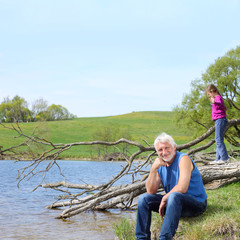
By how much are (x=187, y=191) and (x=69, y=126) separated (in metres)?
75.6

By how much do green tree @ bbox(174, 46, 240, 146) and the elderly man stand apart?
69.7ft

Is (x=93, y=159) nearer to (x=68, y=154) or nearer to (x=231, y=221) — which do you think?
(x=68, y=154)

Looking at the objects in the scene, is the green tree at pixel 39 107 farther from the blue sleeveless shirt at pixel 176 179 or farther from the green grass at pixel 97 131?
the blue sleeveless shirt at pixel 176 179

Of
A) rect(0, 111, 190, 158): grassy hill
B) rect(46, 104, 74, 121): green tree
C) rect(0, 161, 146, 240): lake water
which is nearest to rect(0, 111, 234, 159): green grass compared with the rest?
rect(0, 111, 190, 158): grassy hill

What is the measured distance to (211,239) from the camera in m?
3.96

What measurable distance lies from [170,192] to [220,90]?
23.7 meters

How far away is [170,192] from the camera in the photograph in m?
3.99

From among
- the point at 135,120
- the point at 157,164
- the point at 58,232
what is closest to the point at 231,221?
the point at 157,164

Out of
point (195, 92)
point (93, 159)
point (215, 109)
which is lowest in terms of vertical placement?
point (93, 159)

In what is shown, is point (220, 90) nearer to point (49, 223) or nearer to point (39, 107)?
point (49, 223)

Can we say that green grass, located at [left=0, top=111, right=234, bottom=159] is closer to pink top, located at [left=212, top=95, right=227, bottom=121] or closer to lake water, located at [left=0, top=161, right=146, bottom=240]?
lake water, located at [left=0, top=161, right=146, bottom=240]

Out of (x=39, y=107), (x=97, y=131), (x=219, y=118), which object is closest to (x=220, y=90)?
(x=219, y=118)

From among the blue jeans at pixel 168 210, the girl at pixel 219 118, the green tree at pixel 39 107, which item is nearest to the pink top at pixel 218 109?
the girl at pixel 219 118

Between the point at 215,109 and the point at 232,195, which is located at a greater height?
the point at 215,109
